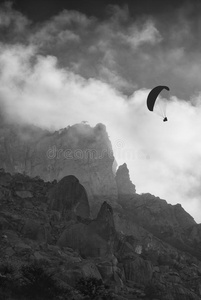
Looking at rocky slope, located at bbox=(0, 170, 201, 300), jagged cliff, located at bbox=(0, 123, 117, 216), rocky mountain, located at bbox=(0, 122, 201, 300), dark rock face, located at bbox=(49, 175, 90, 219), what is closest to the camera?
rocky mountain, located at bbox=(0, 122, 201, 300)

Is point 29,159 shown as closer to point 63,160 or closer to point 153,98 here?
point 63,160

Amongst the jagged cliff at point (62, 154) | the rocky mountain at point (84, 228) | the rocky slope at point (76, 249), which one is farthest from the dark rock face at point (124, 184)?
the rocky slope at point (76, 249)

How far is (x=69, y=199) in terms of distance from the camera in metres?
101

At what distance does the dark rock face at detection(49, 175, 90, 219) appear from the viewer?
322 ft

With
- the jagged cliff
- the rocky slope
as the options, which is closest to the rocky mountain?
the rocky slope

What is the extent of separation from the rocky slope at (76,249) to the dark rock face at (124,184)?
150ft

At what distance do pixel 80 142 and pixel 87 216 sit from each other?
204 ft

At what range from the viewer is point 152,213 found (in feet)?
443

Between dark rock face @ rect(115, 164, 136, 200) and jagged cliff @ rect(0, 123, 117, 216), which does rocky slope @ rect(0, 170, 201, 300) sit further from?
dark rock face @ rect(115, 164, 136, 200)

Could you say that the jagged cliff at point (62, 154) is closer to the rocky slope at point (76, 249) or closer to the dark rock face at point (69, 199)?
the rocky slope at point (76, 249)

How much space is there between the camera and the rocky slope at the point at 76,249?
53406mm

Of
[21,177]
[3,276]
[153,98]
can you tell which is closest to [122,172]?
[21,177]

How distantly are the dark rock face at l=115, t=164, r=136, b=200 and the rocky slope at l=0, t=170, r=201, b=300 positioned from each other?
45.7 metres

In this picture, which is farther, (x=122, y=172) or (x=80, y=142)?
(x=122, y=172)
